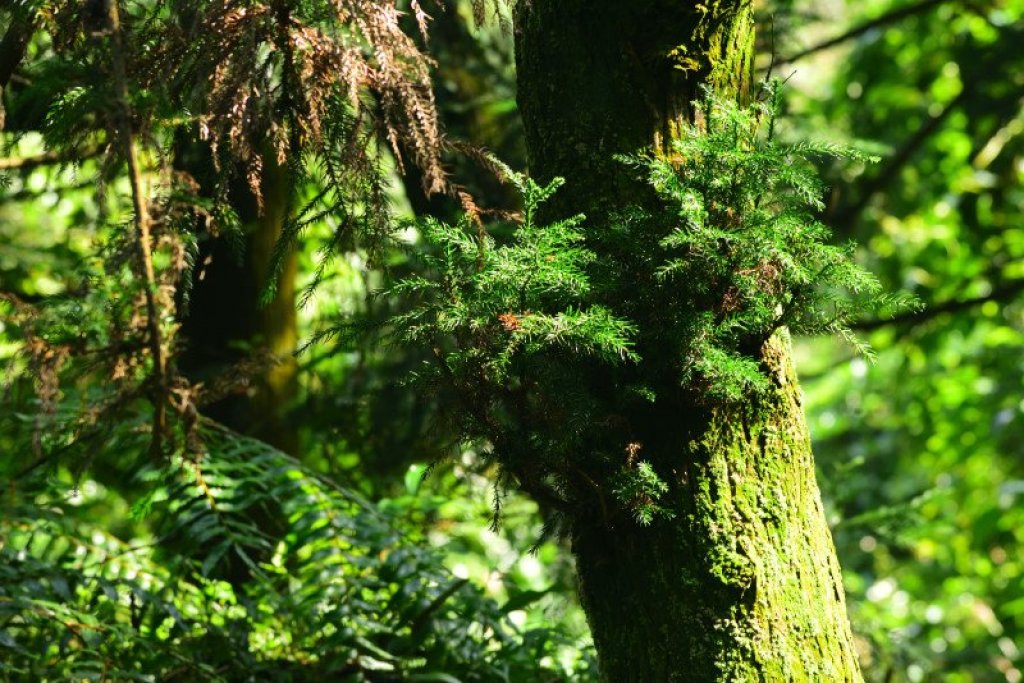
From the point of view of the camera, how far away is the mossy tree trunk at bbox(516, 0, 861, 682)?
177cm

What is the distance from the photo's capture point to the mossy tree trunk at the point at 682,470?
5.80ft

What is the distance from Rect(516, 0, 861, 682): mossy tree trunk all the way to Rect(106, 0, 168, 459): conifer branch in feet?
2.51

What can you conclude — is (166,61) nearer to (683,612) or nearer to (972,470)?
(683,612)

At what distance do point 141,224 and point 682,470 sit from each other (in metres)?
1.01

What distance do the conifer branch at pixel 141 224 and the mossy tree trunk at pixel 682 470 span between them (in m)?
0.77

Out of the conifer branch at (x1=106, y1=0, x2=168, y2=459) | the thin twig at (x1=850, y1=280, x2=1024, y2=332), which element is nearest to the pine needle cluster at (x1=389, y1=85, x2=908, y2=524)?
the conifer branch at (x1=106, y1=0, x2=168, y2=459)

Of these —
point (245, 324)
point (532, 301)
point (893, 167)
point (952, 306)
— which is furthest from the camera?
point (893, 167)

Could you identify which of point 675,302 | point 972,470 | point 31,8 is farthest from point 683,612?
point 972,470

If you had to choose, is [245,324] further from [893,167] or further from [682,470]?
[893,167]

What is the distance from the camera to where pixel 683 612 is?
1778 mm

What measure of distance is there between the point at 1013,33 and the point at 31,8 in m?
5.48

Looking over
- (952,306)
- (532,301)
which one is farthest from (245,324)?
(952,306)

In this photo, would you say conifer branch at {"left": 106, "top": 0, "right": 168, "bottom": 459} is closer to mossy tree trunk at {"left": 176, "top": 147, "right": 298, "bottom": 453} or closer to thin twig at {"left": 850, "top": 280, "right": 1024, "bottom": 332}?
mossy tree trunk at {"left": 176, "top": 147, "right": 298, "bottom": 453}

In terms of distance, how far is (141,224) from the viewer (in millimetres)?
1488
